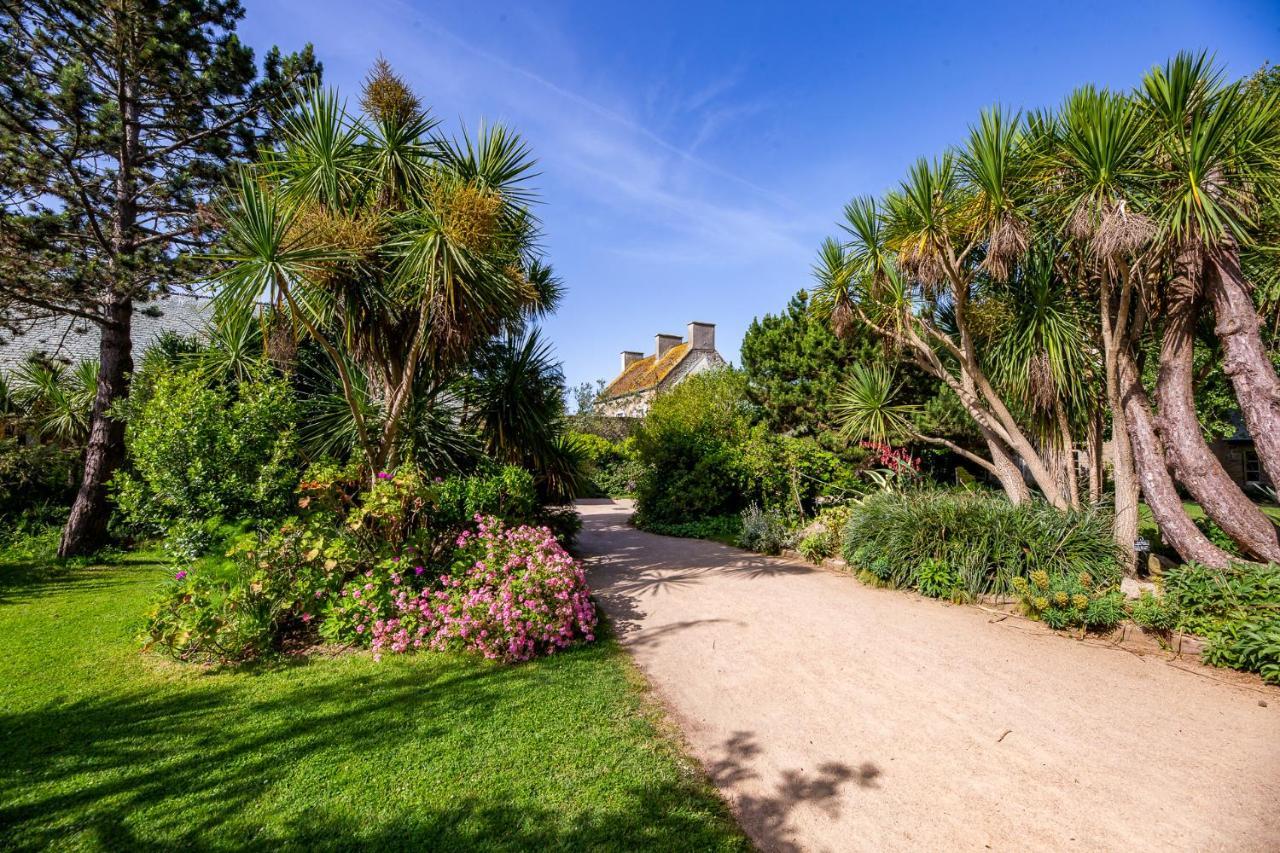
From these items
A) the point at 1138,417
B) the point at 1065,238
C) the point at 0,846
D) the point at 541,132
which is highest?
the point at 541,132

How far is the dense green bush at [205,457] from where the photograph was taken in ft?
16.5

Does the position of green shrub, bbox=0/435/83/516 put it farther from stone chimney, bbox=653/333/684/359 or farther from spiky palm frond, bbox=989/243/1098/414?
stone chimney, bbox=653/333/684/359

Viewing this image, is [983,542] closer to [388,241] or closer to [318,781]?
[318,781]

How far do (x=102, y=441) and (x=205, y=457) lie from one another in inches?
256

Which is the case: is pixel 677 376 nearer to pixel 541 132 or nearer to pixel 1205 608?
pixel 541 132

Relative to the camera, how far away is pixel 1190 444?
566cm

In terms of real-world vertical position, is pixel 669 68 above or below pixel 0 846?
above

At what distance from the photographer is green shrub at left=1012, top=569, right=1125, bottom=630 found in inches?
201

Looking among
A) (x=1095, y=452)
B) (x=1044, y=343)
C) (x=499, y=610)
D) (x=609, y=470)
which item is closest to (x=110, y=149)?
(x=499, y=610)

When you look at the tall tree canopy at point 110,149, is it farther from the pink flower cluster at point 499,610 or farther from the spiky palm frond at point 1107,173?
the spiky palm frond at point 1107,173

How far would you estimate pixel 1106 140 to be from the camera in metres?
5.59

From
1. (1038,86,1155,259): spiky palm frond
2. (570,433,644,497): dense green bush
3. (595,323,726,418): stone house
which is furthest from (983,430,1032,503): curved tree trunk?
(595,323,726,418): stone house

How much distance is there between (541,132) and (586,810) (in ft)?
25.0

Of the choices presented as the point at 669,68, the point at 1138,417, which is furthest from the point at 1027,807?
the point at 669,68
